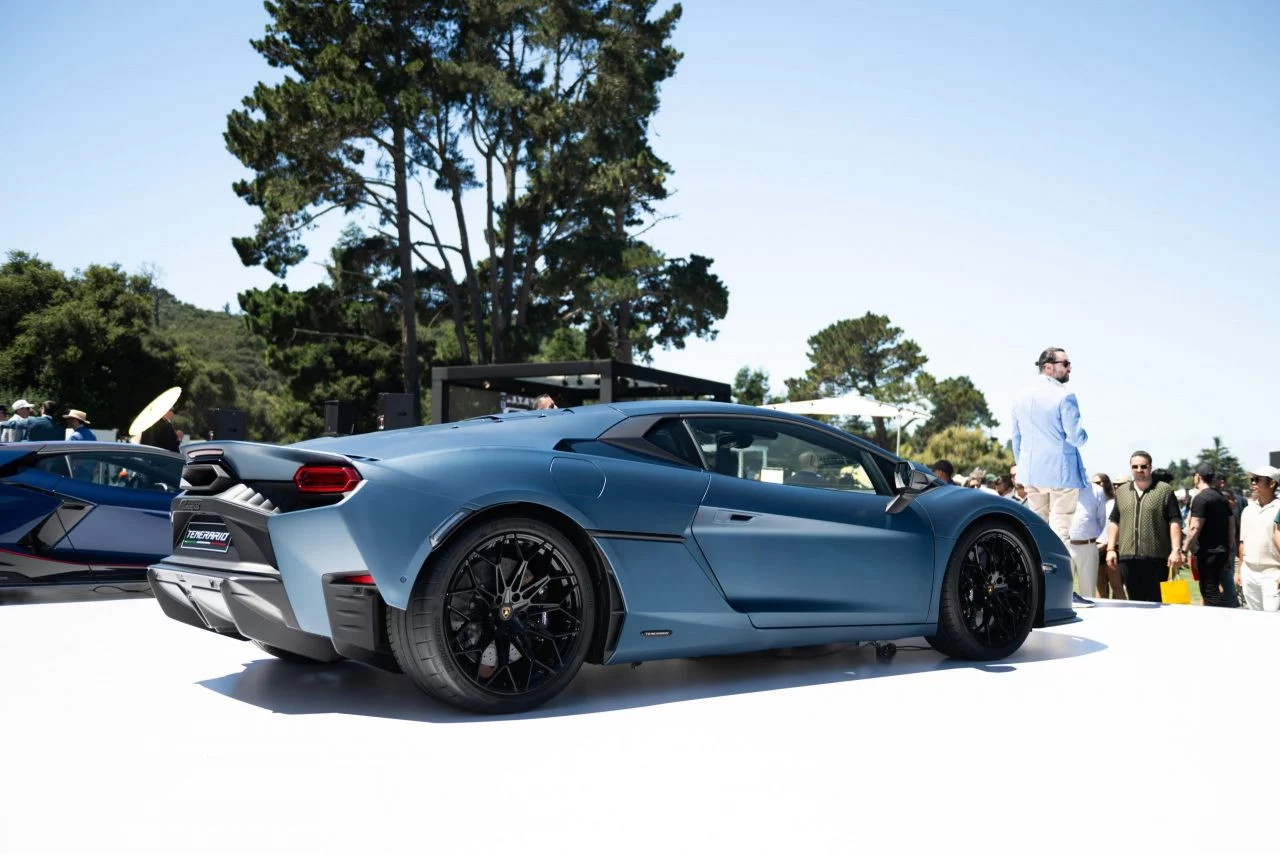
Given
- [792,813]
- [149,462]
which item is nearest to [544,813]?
[792,813]

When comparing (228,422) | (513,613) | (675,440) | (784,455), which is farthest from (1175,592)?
(228,422)

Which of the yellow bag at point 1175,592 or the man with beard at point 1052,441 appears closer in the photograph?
the man with beard at point 1052,441

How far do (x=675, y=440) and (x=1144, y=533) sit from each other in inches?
270

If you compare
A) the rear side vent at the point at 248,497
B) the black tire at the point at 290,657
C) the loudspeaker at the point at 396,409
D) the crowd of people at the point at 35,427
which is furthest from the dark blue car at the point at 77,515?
the loudspeaker at the point at 396,409

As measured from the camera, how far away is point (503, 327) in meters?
32.5

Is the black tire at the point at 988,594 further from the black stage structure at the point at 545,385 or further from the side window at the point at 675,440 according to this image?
the black stage structure at the point at 545,385

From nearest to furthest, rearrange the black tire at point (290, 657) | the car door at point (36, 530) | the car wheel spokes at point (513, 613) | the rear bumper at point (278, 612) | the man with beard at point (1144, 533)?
the rear bumper at point (278, 612)
the car wheel spokes at point (513, 613)
the black tire at point (290, 657)
the car door at point (36, 530)
the man with beard at point (1144, 533)

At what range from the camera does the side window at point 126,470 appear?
7860 mm

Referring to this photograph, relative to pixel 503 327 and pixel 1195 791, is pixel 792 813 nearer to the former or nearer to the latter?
pixel 1195 791

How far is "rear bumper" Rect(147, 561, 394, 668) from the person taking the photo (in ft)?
13.5

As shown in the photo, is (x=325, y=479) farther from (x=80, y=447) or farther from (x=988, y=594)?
(x=80, y=447)

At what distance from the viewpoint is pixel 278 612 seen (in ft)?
13.9

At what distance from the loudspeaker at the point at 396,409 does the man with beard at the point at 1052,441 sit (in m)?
13.4

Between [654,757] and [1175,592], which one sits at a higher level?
[654,757]
